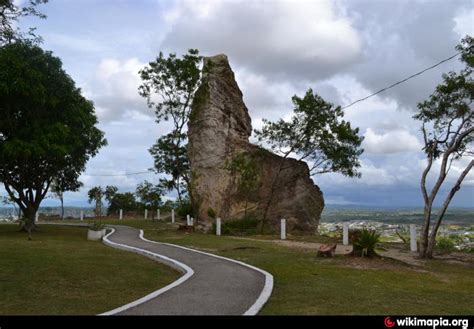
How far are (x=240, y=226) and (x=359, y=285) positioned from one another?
66.8 feet

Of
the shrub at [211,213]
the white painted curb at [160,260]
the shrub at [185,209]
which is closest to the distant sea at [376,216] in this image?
the shrub at [211,213]

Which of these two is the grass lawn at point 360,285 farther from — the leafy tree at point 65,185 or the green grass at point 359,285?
the leafy tree at point 65,185

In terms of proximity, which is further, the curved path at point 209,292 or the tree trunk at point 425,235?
the tree trunk at point 425,235

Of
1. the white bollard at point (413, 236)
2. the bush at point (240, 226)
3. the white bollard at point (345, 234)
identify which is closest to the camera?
the white bollard at point (413, 236)

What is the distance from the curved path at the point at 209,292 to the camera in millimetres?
8148

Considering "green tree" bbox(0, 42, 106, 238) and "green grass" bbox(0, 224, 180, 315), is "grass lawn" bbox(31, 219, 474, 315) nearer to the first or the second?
"green grass" bbox(0, 224, 180, 315)

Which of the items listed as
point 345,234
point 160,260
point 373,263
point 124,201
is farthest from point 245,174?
point 124,201

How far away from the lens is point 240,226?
3177cm

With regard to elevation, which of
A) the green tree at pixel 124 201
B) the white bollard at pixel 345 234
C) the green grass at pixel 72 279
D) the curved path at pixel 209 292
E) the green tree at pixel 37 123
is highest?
the green tree at pixel 37 123

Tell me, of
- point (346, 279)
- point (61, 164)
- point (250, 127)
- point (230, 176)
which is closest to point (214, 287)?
point (346, 279)

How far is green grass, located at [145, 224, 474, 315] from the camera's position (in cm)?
891

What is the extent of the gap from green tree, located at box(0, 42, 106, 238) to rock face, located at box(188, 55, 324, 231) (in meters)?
7.80

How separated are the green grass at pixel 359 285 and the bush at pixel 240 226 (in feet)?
39.7

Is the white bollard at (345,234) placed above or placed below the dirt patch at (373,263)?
above
